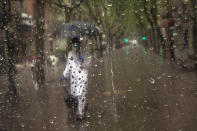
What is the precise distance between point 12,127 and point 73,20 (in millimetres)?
1152

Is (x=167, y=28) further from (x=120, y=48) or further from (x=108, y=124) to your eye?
(x=108, y=124)

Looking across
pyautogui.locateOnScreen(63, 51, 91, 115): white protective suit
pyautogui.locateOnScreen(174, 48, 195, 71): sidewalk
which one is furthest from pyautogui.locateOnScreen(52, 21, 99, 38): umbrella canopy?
pyautogui.locateOnScreen(174, 48, 195, 71): sidewalk

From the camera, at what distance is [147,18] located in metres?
2.06

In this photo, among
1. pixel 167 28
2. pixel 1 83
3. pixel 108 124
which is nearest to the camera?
pixel 167 28

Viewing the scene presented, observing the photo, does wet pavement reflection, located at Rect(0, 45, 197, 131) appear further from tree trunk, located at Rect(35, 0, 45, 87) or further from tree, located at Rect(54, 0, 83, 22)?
tree, located at Rect(54, 0, 83, 22)

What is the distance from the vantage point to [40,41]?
7.13 ft

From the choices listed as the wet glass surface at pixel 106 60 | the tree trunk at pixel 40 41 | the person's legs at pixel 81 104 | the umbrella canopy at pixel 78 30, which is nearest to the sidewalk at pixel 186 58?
the wet glass surface at pixel 106 60

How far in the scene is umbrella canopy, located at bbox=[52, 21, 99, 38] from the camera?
2062 mm

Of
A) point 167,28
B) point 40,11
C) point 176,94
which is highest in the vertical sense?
point 40,11

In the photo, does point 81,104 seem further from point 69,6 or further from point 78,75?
point 69,6

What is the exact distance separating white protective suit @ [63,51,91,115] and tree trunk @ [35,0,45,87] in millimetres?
231

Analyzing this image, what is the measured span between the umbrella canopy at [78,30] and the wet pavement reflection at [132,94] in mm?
221

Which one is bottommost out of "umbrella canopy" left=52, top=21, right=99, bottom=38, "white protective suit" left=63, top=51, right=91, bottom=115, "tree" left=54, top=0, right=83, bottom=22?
"white protective suit" left=63, top=51, right=91, bottom=115

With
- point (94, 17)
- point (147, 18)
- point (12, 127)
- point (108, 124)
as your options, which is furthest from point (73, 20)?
point (12, 127)
